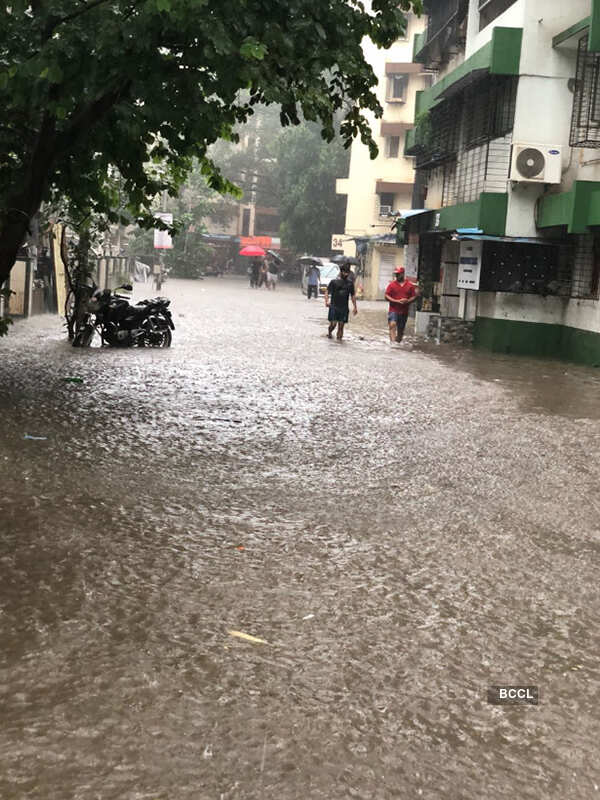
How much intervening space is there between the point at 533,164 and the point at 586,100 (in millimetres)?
1614

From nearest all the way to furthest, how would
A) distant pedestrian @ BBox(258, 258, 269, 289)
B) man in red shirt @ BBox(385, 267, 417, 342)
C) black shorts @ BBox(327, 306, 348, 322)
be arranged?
man in red shirt @ BBox(385, 267, 417, 342) < black shorts @ BBox(327, 306, 348, 322) < distant pedestrian @ BBox(258, 258, 269, 289)

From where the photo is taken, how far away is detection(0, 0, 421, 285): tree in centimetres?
860

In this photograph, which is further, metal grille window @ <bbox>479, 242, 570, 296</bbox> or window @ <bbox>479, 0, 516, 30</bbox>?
window @ <bbox>479, 0, 516, 30</bbox>

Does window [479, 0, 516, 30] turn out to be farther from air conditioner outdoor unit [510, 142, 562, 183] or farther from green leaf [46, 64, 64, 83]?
green leaf [46, 64, 64, 83]

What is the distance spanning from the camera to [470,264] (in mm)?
22359

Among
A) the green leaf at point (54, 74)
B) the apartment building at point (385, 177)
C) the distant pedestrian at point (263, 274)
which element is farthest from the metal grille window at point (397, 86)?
the green leaf at point (54, 74)

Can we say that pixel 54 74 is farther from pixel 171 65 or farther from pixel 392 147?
pixel 392 147

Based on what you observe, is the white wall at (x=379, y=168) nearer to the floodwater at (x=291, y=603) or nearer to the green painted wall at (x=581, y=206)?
the green painted wall at (x=581, y=206)

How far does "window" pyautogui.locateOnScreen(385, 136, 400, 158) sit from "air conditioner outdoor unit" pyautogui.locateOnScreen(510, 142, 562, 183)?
35.3 meters

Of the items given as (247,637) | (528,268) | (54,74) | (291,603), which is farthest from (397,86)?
(247,637)

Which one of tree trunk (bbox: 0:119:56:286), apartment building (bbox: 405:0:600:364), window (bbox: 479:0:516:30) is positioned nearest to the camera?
tree trunk (bbox: 0:119:56:286)

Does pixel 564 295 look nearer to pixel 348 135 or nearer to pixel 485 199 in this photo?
pixel 485 199

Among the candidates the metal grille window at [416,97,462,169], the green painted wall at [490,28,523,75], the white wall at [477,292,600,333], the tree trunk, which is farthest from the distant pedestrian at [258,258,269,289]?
the tree trunk

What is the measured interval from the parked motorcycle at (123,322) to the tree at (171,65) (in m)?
6.23
